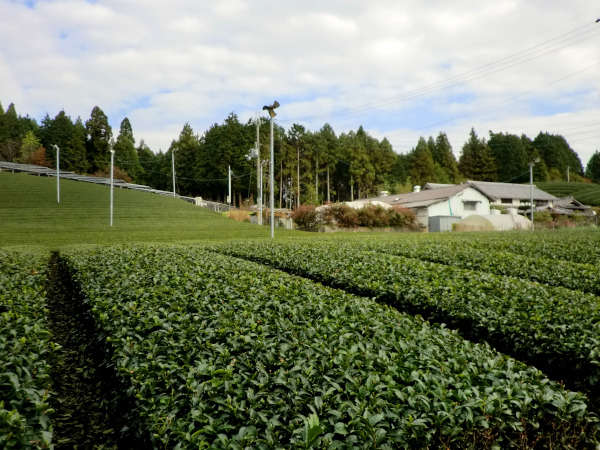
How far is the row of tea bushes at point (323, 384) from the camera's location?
8.60 feet

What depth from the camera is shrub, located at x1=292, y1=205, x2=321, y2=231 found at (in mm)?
33719

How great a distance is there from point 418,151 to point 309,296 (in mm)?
72405

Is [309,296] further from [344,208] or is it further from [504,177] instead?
[504,177]

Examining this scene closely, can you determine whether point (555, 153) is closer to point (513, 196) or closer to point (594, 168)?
point (594, 168)

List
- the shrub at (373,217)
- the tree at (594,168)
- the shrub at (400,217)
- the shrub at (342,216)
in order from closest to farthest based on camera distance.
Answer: the shrub at (342,216)
the shrub at (373,217)
the shrub at (400,217)
the tree at (594,168)

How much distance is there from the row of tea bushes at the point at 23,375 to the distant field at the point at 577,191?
76.2 metres

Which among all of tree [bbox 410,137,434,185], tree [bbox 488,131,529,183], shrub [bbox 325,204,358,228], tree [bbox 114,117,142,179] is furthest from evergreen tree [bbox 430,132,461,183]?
tree [bbox 114,117,142,179]

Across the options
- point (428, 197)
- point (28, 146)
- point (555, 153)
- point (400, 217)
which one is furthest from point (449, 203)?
point (28, 146)

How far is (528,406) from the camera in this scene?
9.78 ft

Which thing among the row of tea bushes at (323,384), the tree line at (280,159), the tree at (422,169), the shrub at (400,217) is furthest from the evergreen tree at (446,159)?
the row of tea bushes at (323,384)

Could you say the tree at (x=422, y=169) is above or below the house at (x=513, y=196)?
above

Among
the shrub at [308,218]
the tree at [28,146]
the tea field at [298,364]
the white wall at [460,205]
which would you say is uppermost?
the tree at [28,146]

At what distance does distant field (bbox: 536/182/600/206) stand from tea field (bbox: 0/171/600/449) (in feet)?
228

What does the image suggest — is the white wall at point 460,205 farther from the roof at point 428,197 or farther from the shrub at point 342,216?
the shrub at point 342,216
